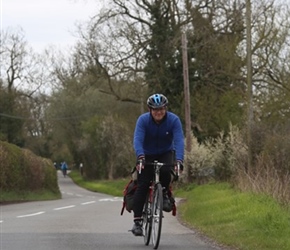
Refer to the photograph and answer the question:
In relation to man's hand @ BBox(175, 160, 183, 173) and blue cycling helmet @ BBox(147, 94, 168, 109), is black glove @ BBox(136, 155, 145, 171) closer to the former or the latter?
man's hand @ BBox(175, 160, 183, 173)

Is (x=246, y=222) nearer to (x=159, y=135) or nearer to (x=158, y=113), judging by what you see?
(x=159, y=135)

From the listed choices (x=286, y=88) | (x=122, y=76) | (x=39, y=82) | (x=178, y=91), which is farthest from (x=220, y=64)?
(x=39, y=82)

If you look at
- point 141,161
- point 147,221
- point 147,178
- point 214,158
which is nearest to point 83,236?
point 147,221

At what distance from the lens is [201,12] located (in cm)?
4709

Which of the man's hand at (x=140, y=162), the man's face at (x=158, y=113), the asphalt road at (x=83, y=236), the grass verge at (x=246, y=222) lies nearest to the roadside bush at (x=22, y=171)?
the grass verge at (x=246, y=222)

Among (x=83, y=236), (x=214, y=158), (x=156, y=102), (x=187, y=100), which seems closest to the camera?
(x=156, y=102)

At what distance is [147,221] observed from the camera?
10.3 m

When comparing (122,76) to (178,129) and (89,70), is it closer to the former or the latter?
(89,70)

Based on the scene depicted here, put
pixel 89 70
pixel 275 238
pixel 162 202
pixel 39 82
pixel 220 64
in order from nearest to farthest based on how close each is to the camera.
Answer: pixel 162 202
pixel 275 238
pixel 220 64
pixel 89 70
pixel 39 82

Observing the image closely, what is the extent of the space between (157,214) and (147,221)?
0.38m

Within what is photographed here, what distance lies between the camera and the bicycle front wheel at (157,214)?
968 cm

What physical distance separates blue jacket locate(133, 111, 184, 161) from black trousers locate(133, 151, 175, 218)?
0.25ft

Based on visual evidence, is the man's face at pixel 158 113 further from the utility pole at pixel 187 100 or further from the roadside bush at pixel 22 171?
the utility pole at pixel 187 100

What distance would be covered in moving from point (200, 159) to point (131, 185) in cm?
2986
